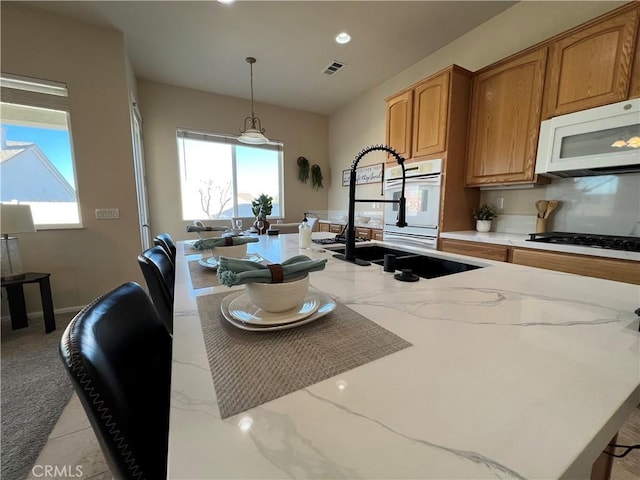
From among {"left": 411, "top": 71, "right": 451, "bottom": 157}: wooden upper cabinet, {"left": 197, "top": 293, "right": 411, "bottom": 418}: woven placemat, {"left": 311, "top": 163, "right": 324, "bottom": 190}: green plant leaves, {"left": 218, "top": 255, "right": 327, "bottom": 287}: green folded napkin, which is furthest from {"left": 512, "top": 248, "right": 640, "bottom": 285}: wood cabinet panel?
{"left": 311, "top": 163, "right": 324, "bottom": 190}: green plant leaves

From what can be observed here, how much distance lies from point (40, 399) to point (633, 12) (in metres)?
4.31

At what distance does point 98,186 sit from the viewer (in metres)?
2.72

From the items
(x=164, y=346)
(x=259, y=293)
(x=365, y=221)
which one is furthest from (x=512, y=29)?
(x=164, y=346)

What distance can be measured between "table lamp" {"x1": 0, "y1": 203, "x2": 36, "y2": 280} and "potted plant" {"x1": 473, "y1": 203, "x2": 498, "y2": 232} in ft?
13.7

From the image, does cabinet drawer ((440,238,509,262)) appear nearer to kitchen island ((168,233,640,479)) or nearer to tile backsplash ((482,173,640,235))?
tile backsplash ((482,173,640,235))

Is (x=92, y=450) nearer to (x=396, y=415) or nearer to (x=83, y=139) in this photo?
(x=396, y=415)

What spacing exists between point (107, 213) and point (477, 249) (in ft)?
12.4

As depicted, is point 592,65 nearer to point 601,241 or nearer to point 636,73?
point 636,73

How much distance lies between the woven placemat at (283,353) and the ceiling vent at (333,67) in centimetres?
364

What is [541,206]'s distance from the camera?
2289 millimetres

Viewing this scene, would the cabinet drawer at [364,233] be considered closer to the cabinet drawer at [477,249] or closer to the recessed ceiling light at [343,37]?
the cabinet drawer at [477,249]

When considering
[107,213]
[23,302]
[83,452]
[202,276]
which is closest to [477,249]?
[202,276]

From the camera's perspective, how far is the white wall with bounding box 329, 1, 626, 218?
2.15m

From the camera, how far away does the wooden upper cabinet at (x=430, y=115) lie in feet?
8.39
